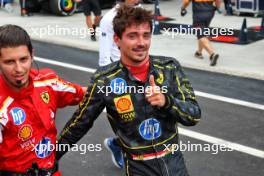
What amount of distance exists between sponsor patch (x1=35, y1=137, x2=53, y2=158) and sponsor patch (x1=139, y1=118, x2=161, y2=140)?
635 millimetres

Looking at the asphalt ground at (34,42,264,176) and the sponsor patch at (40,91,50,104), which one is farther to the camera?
the asphalt ground at (34,42,264,176)

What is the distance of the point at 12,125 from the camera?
3008 mm

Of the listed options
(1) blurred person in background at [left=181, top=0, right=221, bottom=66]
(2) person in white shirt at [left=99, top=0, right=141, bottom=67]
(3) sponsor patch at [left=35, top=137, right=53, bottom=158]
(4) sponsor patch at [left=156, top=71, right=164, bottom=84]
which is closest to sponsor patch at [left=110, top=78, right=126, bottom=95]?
(4) sponsor patch at [left=156, top=71, right=164, bottom=84]

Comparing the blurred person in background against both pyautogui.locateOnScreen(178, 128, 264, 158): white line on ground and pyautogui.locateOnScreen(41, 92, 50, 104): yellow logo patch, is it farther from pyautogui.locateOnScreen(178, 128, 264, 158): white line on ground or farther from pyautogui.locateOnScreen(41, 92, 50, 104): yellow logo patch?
pyautogui.locateOnScreen(41, 92, 50, 104): yellow logo patch

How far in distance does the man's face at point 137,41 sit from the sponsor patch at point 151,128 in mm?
390

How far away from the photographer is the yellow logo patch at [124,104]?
3.01 meters

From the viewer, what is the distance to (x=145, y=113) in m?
3.00

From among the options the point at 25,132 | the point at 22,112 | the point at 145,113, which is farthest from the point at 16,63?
the point at 145,113

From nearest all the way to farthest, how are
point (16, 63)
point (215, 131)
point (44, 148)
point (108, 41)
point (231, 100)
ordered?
point (16, 63) < point (44, 148) < point (108, 41) < point (215, 131) < point (231, 100)

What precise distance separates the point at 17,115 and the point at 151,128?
0.86 metres

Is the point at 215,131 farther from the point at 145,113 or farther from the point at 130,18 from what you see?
the point at 130,18

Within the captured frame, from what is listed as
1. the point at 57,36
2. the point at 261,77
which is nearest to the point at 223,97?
the point at 261,77

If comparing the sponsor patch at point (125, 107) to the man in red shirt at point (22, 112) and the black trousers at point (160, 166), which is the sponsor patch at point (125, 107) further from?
the man in red shirt at point (22, 112)

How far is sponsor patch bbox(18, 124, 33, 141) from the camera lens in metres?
3.03
